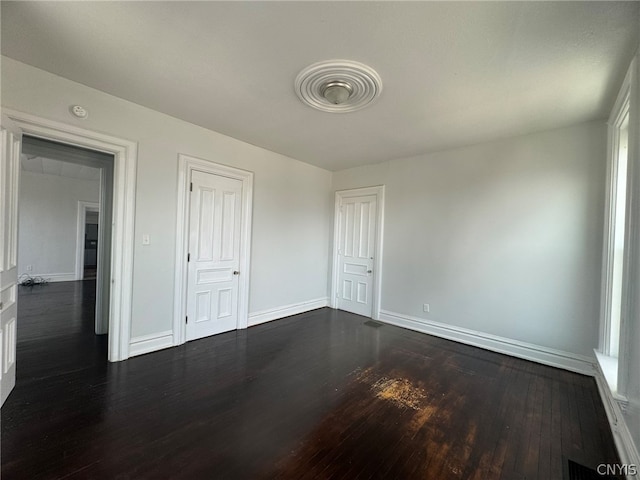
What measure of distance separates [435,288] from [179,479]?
3.46m

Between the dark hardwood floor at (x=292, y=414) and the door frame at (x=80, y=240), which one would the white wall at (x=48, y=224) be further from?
the dark hardwood floor at (x=292, y=414)

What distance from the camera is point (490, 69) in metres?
1.97

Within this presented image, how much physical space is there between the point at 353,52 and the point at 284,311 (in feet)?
12.0

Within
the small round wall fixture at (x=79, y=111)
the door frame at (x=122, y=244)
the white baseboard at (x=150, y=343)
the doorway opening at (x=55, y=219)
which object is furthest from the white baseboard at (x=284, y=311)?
the doorway opening at (x=55, y=219)

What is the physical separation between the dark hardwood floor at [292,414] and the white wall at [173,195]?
30.5 inches

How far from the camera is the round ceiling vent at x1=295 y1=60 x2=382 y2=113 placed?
1.98 metres

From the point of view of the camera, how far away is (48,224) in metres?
6.56

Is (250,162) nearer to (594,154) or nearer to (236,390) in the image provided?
(236,390)

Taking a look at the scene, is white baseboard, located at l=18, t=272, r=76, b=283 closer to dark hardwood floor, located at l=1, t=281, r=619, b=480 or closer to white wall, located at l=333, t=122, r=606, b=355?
dark hardwood floor, located at l=1, t=281, r=619, b=480

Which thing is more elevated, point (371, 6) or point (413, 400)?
point (371, 6)

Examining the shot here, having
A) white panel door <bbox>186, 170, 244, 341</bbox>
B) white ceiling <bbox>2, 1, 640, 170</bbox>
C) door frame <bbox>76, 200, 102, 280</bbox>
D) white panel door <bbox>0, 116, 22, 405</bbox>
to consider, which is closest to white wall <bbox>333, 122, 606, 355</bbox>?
white ceiling <bbox>2, 1, 640, 170</bbox>

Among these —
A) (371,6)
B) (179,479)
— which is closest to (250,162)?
(371,6)

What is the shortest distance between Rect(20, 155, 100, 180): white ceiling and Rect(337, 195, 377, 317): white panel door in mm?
5728

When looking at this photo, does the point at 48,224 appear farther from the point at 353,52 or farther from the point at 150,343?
the point at 353,52
